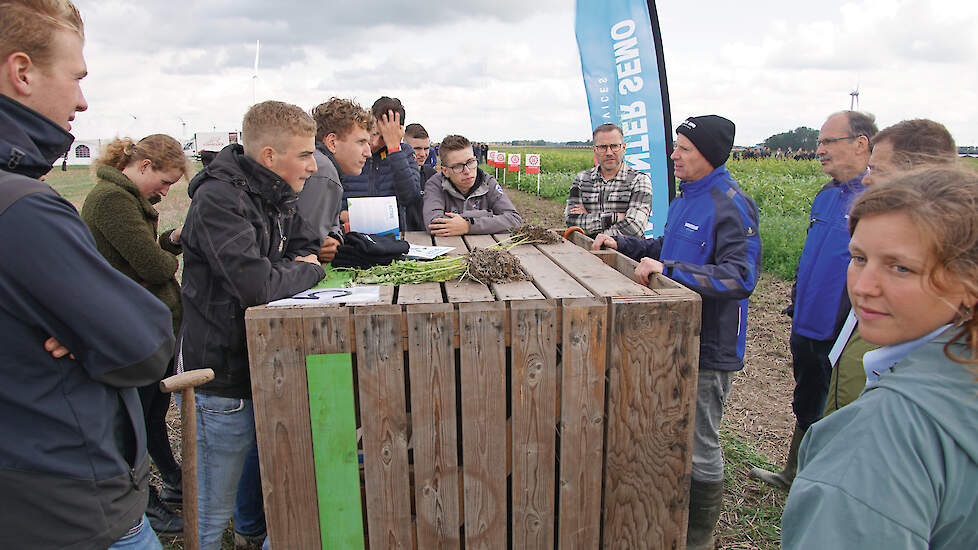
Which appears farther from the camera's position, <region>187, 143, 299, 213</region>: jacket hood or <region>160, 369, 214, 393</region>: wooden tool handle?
<region>187, 143, 299, 213</region>: jacket hood

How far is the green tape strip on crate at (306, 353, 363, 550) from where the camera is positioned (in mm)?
2135

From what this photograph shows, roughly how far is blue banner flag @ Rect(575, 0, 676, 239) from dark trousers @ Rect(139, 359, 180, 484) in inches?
204

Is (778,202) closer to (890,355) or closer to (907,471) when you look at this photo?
(890,355)

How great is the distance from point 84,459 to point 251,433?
42.9 inches

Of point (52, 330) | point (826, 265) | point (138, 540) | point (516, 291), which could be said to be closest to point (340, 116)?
point (516, 291)

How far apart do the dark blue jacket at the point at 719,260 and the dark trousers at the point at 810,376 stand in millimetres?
731

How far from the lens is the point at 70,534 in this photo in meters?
1.49

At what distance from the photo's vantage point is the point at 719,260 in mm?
2928

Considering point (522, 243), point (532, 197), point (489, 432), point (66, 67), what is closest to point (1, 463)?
point (66, 67)

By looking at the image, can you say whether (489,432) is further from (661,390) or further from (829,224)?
(829,224)

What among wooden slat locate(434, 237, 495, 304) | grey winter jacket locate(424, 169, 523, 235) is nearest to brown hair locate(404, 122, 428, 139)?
grey winter jacket locate(424, 169, 523, 235)

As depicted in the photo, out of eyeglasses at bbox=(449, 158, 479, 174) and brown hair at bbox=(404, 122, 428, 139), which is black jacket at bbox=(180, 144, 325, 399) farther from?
brown hair at bbox=(404, 122, 428, 139)

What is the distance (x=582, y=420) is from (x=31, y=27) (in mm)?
2095

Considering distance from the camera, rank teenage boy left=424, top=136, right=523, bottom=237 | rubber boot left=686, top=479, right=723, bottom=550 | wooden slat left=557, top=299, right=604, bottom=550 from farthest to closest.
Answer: teenage boy left=424, top=136, right=523, bottom=237, rubber boot left=686, top=479, right=723, bottom=550, wooden slat left=557, top=299, right=604, bottom=550
